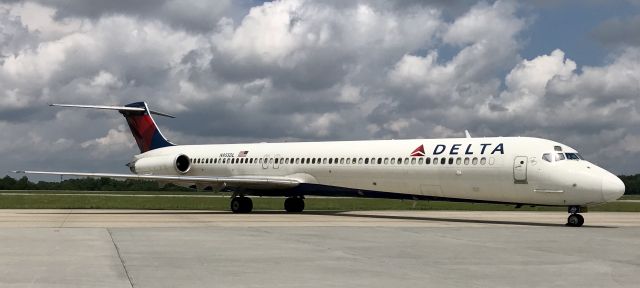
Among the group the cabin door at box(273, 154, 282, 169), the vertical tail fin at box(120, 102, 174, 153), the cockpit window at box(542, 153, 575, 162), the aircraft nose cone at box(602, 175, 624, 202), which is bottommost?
the aircraft nose cone at box(602, 175, 624, 202)

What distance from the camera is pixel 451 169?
82.8 feet

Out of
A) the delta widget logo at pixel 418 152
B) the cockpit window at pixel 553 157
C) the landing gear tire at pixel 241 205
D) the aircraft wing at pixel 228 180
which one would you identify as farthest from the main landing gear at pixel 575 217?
the landing gear tire at pixel 241 205

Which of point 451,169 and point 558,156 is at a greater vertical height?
point 558,156

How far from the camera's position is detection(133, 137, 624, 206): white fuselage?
2270cm

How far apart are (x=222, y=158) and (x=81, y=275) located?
84.2 ft

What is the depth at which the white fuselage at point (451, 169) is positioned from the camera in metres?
22.7

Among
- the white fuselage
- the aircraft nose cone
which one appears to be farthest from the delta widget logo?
the aircraft nose cone

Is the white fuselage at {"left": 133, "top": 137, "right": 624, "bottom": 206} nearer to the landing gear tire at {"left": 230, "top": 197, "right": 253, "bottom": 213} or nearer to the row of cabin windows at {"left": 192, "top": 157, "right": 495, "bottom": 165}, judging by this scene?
the row of cabin windows at {"left": 192, "top": 157, "right": 495, "bottom": 165}

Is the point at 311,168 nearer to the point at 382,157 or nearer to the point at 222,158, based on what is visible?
the point at 382,157

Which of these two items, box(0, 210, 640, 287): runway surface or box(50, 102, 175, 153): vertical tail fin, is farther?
box(50, 102, 175, 153): vertical tail fin

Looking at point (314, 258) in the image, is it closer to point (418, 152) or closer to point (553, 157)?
point (553, 157)

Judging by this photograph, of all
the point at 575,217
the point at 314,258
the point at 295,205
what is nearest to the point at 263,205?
the point at 295,205

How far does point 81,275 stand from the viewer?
10250mm

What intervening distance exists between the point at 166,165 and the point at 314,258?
24987mm
